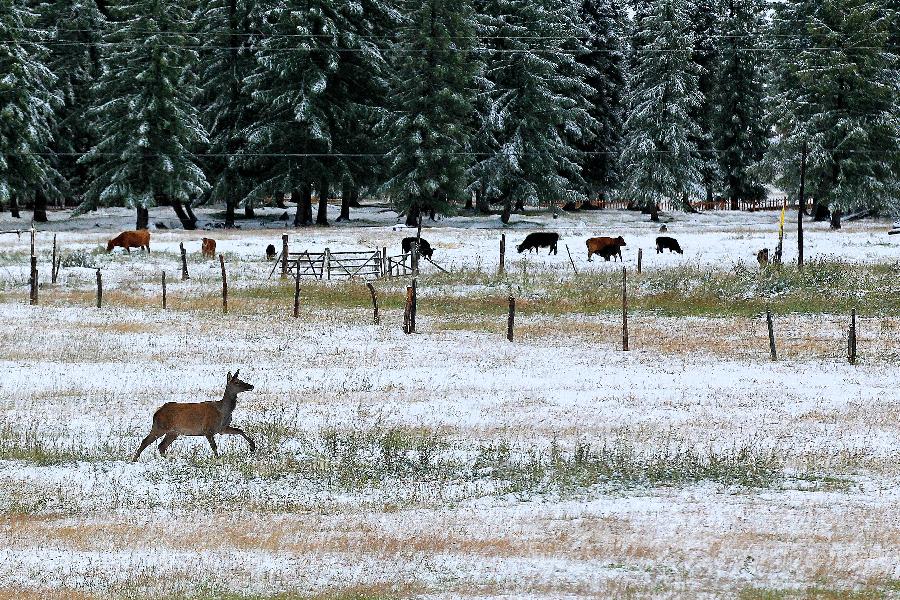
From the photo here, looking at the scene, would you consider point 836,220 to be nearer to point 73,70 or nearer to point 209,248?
point 209,248

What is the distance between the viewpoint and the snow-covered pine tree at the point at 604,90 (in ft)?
272

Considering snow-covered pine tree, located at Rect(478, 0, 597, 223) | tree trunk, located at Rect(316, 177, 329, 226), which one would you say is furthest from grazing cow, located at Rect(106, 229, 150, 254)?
snow-covered pine tree, located at Rect(478, 0, 597, 223)

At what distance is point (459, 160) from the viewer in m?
65.4

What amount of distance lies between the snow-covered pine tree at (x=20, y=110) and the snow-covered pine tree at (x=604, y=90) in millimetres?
34797

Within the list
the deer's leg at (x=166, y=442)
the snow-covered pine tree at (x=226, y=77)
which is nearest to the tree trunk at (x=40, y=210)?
the snow-covered pine tree at (x=226, y=77)

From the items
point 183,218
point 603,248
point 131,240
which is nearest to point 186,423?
point 603,248

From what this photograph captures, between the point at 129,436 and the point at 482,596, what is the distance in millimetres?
8653

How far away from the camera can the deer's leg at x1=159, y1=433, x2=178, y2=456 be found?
15.9 m

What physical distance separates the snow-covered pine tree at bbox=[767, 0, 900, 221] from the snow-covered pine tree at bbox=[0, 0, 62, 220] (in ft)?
131

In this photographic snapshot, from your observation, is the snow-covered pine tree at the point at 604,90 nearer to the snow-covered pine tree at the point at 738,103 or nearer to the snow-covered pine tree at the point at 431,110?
the snow-covered pine tree at the point at 738,103

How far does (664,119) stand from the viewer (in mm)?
74188

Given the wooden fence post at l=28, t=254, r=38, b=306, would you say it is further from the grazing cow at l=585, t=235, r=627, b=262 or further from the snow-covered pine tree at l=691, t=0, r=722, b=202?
the snow-covered pine tree at l=691, t=0, r=722, b=202

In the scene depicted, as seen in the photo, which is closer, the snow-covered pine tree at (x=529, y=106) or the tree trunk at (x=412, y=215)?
the tree trunk at (x=412, y=215)

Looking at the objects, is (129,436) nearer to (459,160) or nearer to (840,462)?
(840,462)
